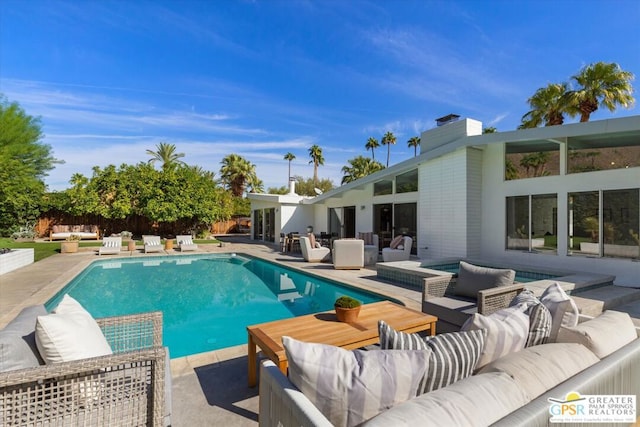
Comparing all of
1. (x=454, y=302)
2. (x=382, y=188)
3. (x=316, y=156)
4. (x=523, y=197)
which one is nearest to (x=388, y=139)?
(x=316, y=156)

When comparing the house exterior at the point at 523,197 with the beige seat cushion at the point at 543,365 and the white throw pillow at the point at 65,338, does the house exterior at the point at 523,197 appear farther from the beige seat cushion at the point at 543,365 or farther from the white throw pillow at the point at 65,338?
the white throw pillow at the point at 65,338

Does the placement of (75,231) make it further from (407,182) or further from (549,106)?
(549,106)

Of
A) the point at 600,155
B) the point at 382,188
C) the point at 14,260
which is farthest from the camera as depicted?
the point at 382,188

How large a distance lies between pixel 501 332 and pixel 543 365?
0.89ft

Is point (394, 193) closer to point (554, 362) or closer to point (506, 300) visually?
point (506, 300)

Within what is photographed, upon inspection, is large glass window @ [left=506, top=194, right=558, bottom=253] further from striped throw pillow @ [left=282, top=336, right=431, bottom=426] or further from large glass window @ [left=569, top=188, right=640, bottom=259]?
striped throw pillow @ [left=282, top=336, right=431, bottom=426]

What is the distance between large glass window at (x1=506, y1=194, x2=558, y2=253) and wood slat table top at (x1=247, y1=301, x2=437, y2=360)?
7183 mm

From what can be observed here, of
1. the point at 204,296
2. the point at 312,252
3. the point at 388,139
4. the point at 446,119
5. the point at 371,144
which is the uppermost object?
the point at 388,139

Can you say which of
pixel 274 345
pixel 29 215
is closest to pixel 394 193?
pixel 274 345

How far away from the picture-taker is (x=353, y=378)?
1.50m

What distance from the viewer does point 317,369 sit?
155 cm

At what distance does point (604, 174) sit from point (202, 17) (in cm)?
1306

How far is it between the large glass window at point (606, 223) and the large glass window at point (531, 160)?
102 cm

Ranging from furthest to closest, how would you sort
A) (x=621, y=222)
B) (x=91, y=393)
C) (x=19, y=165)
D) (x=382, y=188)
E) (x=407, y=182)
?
(x=382, y=188), (x=407, y=182), (x=19, y=165), (x=621, y=222), (x=91, y=393)
